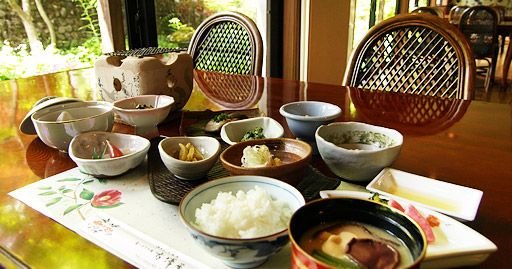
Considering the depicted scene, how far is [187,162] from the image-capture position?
0.72 metres

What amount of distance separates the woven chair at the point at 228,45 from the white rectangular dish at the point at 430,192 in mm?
1144

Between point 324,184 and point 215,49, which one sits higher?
point 215,49

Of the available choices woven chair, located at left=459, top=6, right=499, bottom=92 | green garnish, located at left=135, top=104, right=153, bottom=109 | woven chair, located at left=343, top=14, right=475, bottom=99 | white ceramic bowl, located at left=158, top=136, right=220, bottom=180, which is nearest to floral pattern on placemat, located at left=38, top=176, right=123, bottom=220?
white ceramic bowl, located at left=158, top=136, right=220, bottom=180

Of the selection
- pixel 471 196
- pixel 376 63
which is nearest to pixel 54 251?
pixel 471 196

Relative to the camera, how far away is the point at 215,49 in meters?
1.93

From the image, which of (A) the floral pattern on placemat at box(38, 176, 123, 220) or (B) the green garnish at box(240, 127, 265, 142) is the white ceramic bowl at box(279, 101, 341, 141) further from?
(A) the floral pattern on placemat at box(38, 176, 123, 220)

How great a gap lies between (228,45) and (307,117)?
1.10 m

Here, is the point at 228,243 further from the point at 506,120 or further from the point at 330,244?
the point at 506,120

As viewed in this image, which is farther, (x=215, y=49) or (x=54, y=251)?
(x=215, y=49)

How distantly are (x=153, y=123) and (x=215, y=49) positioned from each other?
1.00 meters

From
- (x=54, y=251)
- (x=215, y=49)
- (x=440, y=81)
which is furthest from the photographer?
(x=215, y=49)

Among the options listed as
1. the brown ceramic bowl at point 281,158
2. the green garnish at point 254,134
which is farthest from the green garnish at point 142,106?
the brown ceramic bowl at point 281,158

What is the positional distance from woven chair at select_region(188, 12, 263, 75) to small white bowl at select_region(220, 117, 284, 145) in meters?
0.88

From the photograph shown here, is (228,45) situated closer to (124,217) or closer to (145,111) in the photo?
(145,111)
